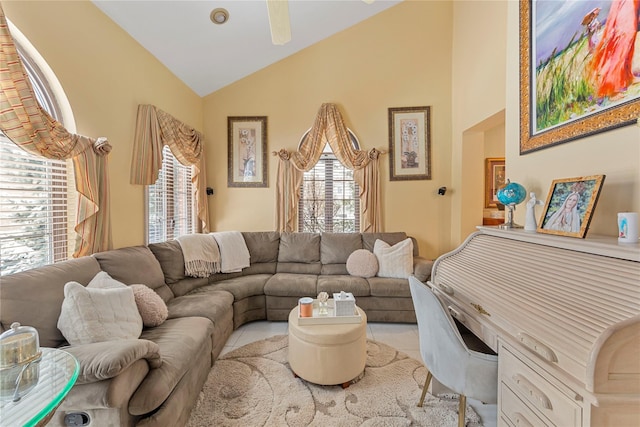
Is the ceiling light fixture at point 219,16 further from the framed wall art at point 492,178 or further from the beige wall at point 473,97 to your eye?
the framed wall art at point 492,178

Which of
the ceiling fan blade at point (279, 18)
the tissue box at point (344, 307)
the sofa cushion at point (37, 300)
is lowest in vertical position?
the tissue box at point (344, 307)

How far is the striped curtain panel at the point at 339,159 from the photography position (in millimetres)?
3801

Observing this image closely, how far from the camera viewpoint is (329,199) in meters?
4.06

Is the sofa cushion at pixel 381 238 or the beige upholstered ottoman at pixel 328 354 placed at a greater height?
the sofa cushion at pixel 381 238

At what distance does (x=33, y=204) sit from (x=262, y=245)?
2248 millimetres

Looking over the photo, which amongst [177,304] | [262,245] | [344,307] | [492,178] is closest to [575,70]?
[344,307]

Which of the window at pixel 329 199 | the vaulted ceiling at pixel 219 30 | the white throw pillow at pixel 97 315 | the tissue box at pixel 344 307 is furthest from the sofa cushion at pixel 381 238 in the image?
the vaulted ceiling at pixel 219 30

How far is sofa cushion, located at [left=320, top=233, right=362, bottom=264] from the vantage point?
353 centimetres

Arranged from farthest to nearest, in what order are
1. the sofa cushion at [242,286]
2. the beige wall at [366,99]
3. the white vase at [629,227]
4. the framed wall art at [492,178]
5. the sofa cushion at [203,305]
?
the framed wall art at [492,178] < the beige wall at [366,99] < the sofa cushion at [242,286] < the sofa cushion at [203,305] < the white vase at [629,227]

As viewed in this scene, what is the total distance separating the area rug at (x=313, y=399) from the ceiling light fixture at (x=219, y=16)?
3.40 metres

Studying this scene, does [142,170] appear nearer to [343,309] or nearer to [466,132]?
[343,309]

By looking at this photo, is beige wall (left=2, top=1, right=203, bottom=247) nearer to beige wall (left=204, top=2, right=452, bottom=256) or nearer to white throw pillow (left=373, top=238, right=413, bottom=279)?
beige wall (left=204, top=2, right=452, bottom=256)

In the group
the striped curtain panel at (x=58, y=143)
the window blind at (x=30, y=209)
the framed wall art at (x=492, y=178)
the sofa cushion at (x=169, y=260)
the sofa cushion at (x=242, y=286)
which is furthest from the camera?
the framed wall art at (x=492, y=178)

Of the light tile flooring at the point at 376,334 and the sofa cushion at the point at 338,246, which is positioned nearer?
the light tile flooring at the point at 376,334
